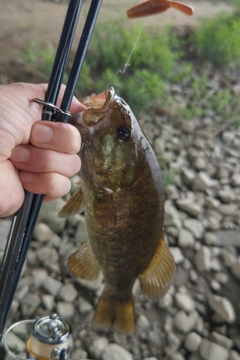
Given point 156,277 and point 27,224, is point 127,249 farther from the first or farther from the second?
point 27,224

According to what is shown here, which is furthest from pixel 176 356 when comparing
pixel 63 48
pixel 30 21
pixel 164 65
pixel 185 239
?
pixel 30 21

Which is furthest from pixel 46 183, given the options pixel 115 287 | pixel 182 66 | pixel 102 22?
pixel 182 66

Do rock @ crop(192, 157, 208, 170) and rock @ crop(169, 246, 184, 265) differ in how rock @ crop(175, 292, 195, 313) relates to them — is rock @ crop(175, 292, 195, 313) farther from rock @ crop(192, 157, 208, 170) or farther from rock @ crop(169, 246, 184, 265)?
rock @ crop(192, 157, 208, 170)

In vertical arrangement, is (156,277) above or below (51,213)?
above

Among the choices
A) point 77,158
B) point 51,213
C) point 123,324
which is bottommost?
point 51,213

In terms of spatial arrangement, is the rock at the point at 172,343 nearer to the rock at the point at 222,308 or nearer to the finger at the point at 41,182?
the rock at the point at 222,308

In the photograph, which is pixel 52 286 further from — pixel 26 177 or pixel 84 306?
pixel 26 177
